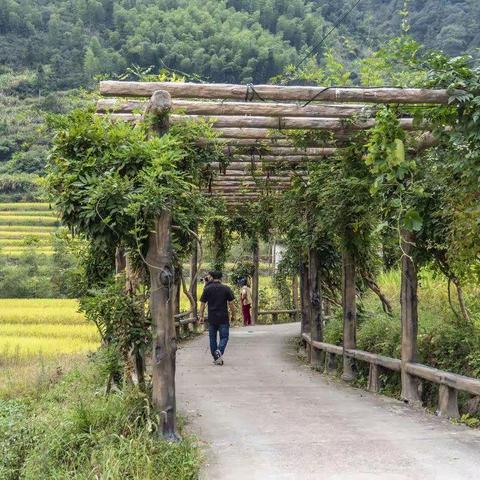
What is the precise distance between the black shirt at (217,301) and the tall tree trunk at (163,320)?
17.7 feet

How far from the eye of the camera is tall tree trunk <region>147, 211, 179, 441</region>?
262 inches

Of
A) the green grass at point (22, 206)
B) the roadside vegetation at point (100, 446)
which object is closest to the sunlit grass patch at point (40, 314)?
the roadside vegetation at point (100, 446)

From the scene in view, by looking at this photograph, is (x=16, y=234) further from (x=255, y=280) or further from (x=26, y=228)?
(x=255, y=280)

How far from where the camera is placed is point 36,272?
38.2 meters

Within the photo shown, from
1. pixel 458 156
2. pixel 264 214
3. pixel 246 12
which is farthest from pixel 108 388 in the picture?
pixel 246 12

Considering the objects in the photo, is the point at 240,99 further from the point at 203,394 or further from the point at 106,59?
the point at 106,59

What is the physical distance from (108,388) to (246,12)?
Result: 84.4 meters

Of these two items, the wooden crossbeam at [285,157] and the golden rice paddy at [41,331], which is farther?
the golden rice paddy at [41,331]

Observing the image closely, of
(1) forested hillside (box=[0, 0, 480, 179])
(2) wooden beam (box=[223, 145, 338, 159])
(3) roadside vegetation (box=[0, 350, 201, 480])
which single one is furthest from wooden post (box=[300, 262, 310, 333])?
(1) forested hillside (box=[0, 0, 480, 179])

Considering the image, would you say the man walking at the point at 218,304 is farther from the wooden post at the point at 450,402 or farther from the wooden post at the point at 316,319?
the wooden post at the point at 450,402

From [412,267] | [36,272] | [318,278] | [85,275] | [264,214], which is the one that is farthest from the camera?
[36,272]

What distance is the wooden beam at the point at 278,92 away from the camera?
22.5 ft

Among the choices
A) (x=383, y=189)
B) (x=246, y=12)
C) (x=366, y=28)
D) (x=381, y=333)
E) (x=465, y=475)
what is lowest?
(x=465, y=475)

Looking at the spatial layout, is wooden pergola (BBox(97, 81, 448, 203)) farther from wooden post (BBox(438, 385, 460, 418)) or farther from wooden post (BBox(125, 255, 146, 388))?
wooden post (BBox(438, 385, 460, 418))
